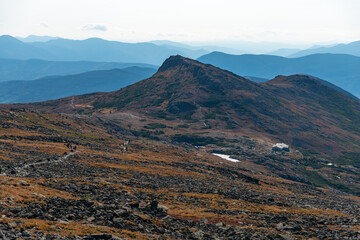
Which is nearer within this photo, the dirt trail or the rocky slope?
the rocky slope

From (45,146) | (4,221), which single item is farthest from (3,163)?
(4,221)

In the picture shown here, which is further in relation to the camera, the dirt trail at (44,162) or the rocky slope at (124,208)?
the dirt trail at (44,162)

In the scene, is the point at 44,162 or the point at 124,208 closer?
the point at 124,208

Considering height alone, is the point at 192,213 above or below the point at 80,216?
below

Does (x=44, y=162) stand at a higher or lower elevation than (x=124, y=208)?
lower

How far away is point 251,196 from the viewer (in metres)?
59.8

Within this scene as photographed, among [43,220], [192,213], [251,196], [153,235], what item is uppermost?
[43,220]

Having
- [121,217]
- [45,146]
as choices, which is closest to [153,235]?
[121,217]

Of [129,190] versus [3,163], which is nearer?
[129,190]

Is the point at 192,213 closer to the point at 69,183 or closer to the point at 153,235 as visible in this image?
the point at 153,235

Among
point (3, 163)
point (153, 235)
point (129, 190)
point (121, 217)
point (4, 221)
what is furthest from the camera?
point (3, 163)

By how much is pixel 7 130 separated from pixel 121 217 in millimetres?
75680

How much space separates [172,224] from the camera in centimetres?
3428

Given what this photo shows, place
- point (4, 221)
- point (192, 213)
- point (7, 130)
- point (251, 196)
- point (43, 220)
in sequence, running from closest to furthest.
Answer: point (4, 221)
point (43, 220)
point (192, 213)
point (251, 196)
point (7, 130)
